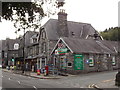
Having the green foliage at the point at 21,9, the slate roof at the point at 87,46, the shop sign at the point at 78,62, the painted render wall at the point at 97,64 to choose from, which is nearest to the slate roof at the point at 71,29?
the slate roof at the point at 87,46

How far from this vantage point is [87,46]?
32.7 m

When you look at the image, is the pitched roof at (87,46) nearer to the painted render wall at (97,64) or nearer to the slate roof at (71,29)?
the painted render wall at (97,64)

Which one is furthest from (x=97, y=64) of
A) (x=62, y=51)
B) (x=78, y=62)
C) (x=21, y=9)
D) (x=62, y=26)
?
(x=21, y=9)

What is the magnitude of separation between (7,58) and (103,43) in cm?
4296

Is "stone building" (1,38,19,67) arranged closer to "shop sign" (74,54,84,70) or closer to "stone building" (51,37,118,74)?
"stone building" (51,37,118,74)

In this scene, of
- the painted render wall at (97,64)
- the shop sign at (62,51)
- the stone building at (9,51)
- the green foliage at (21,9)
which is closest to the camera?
the green foliage at (21,9)

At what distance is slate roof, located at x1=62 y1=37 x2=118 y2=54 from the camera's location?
3058 centimetres

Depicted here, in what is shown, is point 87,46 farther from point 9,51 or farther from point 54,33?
point 9,51

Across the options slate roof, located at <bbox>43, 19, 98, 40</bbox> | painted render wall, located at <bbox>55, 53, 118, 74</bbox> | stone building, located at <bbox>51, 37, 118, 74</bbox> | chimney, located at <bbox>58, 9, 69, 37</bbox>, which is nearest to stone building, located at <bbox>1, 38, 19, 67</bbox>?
slate roof, located at <bbox>43, 19, 98, 40</bbox>

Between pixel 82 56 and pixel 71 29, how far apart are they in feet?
42.2

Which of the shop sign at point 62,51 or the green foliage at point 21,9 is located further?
the shop sign at point 62,51

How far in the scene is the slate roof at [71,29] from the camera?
38.8 metres

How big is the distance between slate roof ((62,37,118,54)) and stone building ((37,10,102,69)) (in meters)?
5.86

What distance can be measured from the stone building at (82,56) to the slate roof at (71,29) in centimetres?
496
